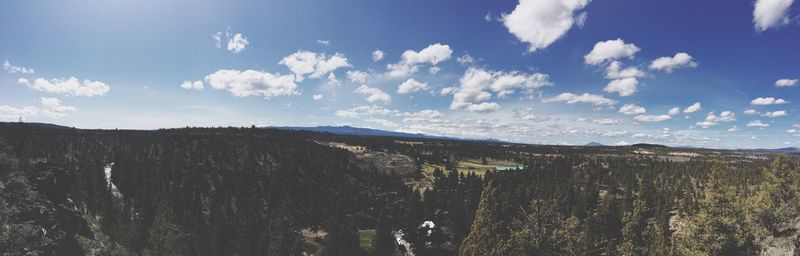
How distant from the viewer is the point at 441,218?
12112cm

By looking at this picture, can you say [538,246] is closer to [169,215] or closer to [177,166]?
[169,215]

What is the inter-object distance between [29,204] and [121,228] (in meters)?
25.6

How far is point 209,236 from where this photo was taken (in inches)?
3634

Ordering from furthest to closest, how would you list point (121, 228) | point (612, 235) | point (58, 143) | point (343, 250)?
point (58, 143) < point (612, 235) < point (121, 228) < point (343, 250)

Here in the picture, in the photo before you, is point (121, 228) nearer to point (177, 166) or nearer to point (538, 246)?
point (538, 246)

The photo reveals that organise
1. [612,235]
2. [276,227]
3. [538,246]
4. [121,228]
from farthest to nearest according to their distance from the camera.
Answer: [276,227] < [612,235] < [121,228] < [538,246]

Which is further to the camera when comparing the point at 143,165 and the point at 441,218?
the point at 143,165

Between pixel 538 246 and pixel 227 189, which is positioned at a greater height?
pixel 538 246

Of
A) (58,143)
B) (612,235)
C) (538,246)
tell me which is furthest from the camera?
(58,143)

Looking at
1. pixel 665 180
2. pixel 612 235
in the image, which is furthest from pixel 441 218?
pixel 665 180

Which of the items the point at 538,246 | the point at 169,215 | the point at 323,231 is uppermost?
the point at 538,246

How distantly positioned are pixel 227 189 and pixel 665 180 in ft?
569

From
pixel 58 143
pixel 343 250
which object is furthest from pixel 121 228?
pixel 58 143

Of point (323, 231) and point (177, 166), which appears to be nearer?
point (323, 231)
